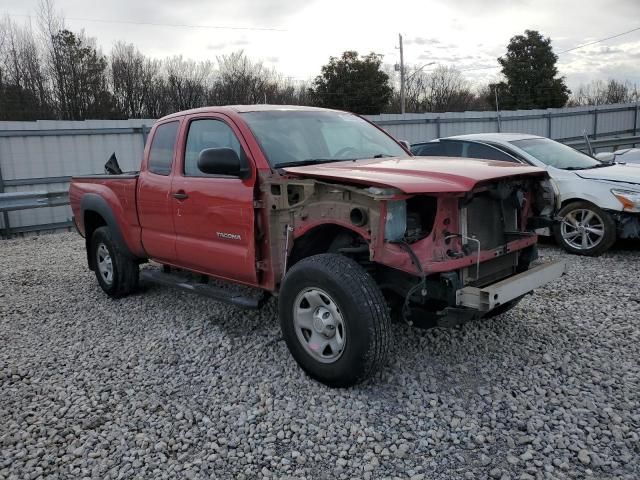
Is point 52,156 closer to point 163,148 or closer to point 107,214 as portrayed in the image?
point 107,214

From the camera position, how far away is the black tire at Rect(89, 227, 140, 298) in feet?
19.4

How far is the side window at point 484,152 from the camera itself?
755cm

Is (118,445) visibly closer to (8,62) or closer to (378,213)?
(378,213)

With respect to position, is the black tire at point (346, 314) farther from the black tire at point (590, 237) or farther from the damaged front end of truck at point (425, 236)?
the black tire at point (590, 237)

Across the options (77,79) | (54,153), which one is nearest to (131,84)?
(77,79)

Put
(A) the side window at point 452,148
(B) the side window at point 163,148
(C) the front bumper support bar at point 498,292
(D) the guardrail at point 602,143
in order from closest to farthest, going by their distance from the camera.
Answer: (C) the front bumper support bar at point 498,292 → (B) the side window at point 163,148 → (A) the side window at point 452,148 → (D) the guardrail at point 602,143

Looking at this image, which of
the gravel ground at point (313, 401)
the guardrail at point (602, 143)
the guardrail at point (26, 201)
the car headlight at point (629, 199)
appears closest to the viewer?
the gravel ground at point (313, 401)

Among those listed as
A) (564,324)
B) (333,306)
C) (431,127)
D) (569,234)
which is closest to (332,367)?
(333,306)

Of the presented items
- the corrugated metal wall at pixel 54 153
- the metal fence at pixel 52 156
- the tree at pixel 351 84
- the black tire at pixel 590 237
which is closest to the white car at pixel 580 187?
the black tire at pixel 590 237

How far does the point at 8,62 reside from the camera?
2473cm

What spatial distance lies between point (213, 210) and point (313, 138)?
1.02 meters

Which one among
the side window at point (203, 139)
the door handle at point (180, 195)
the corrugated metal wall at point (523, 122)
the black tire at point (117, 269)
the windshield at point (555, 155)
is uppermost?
the corrugated metal wall at point (523, 122)

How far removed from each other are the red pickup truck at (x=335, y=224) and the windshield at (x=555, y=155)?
11.0ft

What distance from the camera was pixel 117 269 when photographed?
5.91 metres
